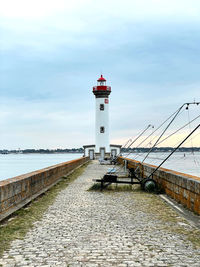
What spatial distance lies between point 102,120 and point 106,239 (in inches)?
1500

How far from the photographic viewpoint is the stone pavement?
14.4ft

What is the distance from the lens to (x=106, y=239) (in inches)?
213

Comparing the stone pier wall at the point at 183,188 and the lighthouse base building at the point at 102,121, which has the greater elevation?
the lighthouse base building at the point at 102,121

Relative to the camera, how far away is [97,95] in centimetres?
4403

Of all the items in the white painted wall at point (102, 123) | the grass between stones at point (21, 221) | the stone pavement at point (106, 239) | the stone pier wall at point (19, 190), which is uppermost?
the white painted wall at point (102, 123)

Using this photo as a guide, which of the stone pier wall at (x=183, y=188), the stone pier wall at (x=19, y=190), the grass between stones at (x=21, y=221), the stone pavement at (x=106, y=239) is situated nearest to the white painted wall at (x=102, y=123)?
the stone pier wall at (x=19, y=190)

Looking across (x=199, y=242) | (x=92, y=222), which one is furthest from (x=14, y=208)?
(x=199, y=242)

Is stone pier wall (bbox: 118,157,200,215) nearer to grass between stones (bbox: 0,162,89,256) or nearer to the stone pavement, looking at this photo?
the stone pavement

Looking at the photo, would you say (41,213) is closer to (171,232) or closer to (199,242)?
(171,232)

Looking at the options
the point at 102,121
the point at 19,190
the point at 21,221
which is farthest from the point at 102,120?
the point at 21,221

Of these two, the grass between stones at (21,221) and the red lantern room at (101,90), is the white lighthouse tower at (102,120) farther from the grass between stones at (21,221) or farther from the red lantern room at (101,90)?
the grass between stones at (21,221)

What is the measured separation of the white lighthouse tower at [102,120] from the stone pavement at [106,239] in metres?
34.5

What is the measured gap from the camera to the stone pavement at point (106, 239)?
4383 millimetres

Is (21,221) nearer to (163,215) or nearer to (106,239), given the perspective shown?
(106,239)
